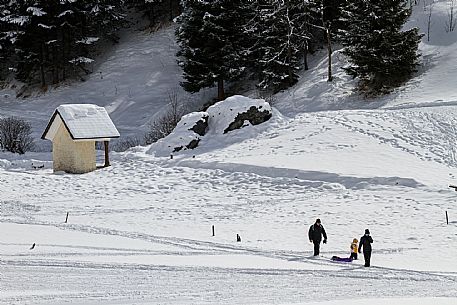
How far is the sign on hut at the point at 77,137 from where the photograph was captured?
83.5ft

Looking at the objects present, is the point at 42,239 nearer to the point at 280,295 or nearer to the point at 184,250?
the point at 184,250

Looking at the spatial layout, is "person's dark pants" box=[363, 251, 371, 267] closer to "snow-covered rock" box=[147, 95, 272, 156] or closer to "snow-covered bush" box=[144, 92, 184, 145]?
"snow-covered rock" box=[147, 95, 272, 156]

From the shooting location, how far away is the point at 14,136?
3112 cm

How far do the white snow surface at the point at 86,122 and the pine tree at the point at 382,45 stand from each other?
42.5ft

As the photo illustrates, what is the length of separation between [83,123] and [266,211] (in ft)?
36.5

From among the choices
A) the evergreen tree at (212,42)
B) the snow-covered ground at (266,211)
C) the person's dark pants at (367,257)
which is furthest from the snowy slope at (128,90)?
the person's dark pants at (367,257)

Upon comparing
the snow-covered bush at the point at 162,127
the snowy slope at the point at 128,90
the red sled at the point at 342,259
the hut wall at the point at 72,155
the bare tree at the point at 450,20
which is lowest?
the red sled at the point at 342,259

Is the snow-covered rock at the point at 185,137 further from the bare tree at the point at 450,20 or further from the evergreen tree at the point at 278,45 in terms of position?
the bare tree at the point at 450,20

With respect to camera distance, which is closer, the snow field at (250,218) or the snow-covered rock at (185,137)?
the snow field at (250,218)

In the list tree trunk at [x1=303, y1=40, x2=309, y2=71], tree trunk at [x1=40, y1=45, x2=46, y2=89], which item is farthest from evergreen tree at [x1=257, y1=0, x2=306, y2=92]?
tree trunk at [x1=40, y1=45, x2=46, y2=89]

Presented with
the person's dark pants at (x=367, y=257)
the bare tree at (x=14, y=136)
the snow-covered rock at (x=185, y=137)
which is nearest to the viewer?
the person's dark pants at (x=367, y=257)

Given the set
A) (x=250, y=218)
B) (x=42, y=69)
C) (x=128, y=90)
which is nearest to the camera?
(x=250, y=218)

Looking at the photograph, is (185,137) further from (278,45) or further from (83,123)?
(278,45)

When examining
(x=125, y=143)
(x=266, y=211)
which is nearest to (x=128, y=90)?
(x=125, y=143)
